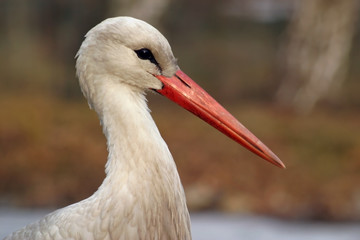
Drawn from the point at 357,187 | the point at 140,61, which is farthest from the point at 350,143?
the point at 140,61

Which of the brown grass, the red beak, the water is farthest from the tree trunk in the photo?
the red beak

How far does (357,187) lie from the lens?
499cm

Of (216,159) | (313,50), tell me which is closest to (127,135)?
(216,159)

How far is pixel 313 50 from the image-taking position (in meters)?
6.06

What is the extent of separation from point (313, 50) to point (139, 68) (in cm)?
454

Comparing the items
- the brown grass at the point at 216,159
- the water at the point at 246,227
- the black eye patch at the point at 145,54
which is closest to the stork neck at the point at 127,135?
the black eye patch at the point at 145,54

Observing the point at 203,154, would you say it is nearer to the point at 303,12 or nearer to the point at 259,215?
the point at 259,215

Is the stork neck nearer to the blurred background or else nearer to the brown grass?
the blurred background

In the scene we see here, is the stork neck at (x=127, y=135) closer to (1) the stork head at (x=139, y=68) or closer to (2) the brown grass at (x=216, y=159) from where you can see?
(1) the stork head at (x=139, y=68)

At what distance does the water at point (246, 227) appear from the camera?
4051mm

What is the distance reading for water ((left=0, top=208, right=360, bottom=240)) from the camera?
4051 mm

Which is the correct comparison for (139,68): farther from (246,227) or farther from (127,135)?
(246,227)

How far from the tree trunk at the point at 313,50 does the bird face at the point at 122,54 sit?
4483 millimetres

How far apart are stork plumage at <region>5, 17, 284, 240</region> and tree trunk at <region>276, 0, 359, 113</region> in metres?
4.47
